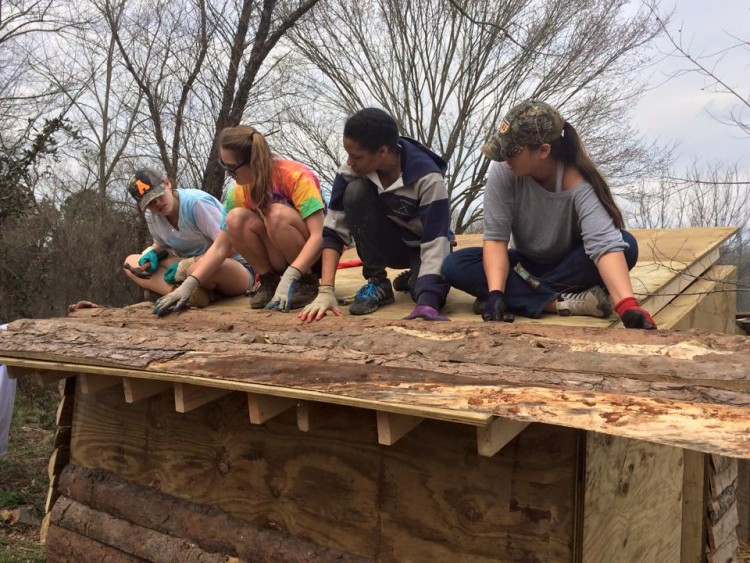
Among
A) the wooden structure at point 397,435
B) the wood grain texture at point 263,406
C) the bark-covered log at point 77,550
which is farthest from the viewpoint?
the bark-covered log at point 77,550

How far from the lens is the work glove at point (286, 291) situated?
139 inches

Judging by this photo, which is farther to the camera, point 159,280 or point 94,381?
point 159,280

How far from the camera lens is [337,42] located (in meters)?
11.9

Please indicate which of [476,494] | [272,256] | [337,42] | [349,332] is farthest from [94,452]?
[337,42]

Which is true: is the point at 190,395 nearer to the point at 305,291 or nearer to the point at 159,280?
the point at 305,291

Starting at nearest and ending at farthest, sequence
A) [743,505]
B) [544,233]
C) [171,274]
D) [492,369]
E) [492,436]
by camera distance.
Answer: [492,436] < [492,369] < [544,233] < [171,274] < [743,505]

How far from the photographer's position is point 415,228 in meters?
3.44

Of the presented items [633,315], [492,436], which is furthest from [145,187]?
[492,436]

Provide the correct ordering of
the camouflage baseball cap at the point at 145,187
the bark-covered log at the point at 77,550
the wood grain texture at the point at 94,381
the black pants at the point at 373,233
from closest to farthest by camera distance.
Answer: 1. the wood grain texture at the point at 94,381
2. the bark-covered log at the point at 77,550
3. the black pants at the point at 373,233
4. the camouflage baseball cap at the point at 145,187

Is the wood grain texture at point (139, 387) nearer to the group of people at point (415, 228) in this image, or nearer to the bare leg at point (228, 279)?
the group of people at point (415, 228)

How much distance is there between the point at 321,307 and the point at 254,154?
3.32 ft

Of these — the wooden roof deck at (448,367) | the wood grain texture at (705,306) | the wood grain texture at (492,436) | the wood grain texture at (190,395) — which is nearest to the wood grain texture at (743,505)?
the wood grain texture at (705,306)

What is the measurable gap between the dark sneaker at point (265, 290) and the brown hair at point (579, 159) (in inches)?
74.8

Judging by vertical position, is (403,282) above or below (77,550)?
above
